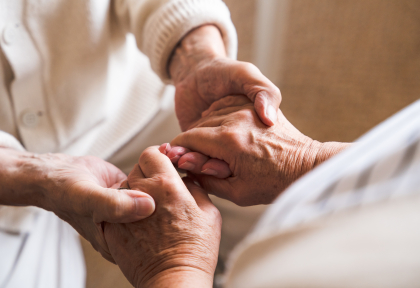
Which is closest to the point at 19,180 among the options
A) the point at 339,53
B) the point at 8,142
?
the point at 8,142

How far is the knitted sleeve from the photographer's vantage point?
73 centimetres

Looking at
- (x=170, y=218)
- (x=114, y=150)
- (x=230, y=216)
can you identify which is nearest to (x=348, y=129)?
(x=230, y=216)

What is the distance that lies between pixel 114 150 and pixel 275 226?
0.62 metres

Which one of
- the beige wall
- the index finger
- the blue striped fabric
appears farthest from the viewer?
the beige wall

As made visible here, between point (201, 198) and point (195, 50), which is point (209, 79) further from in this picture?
point (201, 198)

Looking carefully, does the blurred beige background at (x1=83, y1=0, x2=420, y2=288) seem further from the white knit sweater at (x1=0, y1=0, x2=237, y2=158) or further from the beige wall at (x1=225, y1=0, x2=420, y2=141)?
the white knit sweater at (x1=0, y1=0, x2=237, y2=158)

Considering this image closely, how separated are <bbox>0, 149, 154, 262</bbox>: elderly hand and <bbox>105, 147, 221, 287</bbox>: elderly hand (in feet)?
0.08

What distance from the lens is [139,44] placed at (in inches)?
32.3

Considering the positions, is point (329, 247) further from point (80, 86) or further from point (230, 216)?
point (80, 86)

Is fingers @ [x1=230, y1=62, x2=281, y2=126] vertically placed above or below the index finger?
above

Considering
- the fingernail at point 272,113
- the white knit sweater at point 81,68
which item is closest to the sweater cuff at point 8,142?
the white knit sweater at point 81,68

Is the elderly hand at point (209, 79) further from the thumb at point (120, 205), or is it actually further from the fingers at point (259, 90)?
the thumb at point (120, 205)

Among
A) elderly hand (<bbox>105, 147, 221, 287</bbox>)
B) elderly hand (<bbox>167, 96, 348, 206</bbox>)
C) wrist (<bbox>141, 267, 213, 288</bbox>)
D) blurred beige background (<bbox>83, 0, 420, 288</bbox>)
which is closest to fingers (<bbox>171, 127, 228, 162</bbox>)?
elderly hand (<bbox>167, 96, 348, 206</bbox>)

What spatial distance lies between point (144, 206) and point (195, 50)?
431mm
